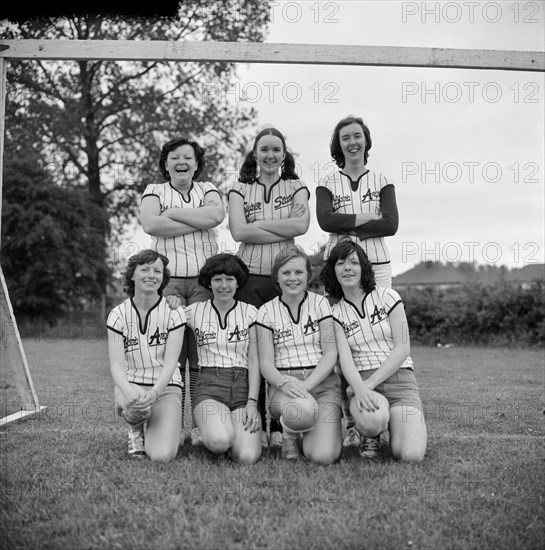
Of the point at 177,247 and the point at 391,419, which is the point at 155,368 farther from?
the point at 391,419

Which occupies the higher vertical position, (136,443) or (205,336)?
(205,336)

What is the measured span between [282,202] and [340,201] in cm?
37

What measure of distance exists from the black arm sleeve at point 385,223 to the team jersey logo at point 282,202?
0.49 metres

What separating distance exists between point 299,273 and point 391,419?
3.25ft

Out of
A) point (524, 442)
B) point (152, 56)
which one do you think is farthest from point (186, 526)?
point (152, 56)

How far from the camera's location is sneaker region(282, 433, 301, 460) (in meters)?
3.50

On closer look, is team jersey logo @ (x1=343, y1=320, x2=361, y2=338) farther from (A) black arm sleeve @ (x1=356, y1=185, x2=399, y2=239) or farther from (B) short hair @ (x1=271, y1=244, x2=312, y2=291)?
(A) black arm sleeve @ (x1=356, y1=185, x2=399, y2=239)

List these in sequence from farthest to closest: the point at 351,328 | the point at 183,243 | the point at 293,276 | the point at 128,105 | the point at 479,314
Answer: the point at 128,105 → the point at 479,314 → the point at 183,243 → the point at 351,328 → the point at 293,276

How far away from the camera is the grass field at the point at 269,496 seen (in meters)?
2.38

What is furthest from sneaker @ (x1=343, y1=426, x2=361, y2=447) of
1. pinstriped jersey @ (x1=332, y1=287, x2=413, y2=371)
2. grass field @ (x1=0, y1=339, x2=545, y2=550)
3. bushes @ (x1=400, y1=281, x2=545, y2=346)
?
bushes @ (x1=400, y1=281, x2=545, y2=346)

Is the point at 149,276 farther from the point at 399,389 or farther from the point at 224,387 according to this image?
the point at 399,389

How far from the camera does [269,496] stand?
2.82 metres

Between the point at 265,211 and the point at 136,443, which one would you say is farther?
the point at 265,211

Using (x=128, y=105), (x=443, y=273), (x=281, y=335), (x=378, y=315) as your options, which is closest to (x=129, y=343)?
(x=281, y=335)
